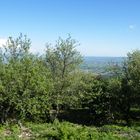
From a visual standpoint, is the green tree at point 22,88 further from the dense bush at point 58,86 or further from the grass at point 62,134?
the grass at point 62,134

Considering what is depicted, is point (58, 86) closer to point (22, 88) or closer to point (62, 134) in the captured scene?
point (22, 88)

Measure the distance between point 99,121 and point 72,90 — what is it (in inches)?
328

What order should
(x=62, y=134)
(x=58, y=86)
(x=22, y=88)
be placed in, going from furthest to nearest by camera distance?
1. (x=58, y=86)
2. (x=22, y=88)
3. (x=62, y=134)

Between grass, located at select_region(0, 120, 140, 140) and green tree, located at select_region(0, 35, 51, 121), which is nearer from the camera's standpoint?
grass, located at select_region(0, 120, 140, 140)

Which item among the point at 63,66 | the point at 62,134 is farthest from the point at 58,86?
the point at 62,134

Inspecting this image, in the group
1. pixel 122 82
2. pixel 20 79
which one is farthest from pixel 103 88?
pixel 20 79

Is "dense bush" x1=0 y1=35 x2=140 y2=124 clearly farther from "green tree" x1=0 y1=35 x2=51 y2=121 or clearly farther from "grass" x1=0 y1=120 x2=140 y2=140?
"grass" x1=0 y1=120 x2=140 y2=140

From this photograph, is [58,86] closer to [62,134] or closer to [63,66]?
[63,66]

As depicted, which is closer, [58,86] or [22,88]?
[22,88]

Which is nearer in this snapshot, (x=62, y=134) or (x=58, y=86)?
(x=62, y=134)

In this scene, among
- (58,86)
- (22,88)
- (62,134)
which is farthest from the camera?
(58,86)

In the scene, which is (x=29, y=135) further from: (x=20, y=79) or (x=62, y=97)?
(x=62, y=97)

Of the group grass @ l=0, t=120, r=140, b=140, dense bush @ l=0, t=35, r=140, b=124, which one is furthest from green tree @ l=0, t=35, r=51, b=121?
grass @ l=0, t=120, r=140, b=140

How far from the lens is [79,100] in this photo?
53656mm
